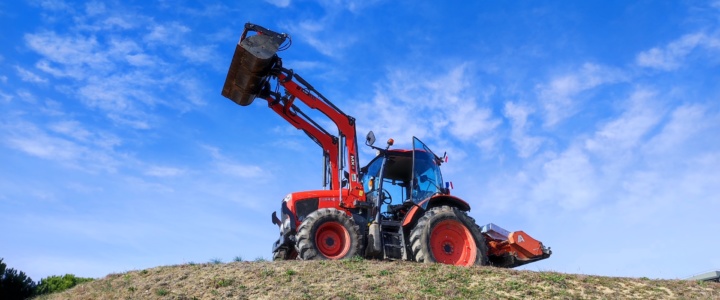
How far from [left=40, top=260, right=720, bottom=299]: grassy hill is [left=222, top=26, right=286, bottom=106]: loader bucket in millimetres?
4237

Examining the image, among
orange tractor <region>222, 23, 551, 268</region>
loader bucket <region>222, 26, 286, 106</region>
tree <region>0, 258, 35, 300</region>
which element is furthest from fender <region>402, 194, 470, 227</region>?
tree <region>0, 258, 35, 300</region>

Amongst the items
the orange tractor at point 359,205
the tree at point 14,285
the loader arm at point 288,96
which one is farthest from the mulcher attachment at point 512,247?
the tree at point 14,285

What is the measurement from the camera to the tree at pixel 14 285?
17078 mm

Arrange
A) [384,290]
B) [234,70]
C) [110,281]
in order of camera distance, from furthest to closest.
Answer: [234,70] < [110,281] < [384,290]

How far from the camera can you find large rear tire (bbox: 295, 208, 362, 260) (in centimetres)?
1413

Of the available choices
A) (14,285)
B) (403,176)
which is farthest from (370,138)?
(14,285)

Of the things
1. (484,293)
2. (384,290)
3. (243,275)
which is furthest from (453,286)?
(243,275)

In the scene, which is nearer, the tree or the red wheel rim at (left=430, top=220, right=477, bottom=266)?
the red wheel rim at (left=430, top=220, right=477, bottom=266)

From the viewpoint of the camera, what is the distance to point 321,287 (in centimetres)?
1196

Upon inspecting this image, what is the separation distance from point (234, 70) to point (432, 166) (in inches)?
220

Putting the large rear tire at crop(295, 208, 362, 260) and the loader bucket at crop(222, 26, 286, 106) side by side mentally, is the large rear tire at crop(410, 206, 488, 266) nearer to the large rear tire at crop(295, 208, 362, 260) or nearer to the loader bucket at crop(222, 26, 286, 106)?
the large rear tire at crop(295, 208, 362, 260)

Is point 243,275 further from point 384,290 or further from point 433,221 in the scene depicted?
point 433,221

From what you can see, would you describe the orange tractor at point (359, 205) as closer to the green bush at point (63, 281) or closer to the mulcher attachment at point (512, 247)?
the mulcher attachment at point (512, 247)

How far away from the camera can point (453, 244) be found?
15.4m
